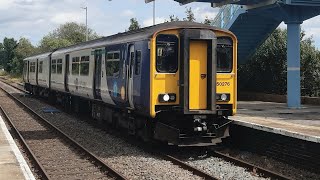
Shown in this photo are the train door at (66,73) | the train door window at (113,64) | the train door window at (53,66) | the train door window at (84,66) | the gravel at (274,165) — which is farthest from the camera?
the train door window at (53,66)

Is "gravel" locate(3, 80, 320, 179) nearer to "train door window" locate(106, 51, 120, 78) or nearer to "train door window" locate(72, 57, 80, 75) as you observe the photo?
"train door window" locate(106, 51, 120, 78)

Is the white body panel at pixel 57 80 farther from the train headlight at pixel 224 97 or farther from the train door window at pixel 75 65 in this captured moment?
the train headlight at pixel 224 97

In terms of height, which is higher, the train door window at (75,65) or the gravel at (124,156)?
the train door window at (75,65)

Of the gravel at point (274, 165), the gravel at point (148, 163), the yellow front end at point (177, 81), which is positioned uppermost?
the yellow front end at point (177, 81)

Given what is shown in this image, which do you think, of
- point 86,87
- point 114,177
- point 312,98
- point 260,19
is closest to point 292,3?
point 260,19

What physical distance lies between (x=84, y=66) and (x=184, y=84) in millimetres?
7045

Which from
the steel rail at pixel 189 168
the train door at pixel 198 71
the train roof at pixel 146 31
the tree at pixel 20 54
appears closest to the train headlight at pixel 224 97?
the train door at pixel 198 71

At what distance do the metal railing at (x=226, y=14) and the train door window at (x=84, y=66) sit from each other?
798 centimetres

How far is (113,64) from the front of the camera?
13.8 meters

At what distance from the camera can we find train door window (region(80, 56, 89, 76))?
16791 millimetres

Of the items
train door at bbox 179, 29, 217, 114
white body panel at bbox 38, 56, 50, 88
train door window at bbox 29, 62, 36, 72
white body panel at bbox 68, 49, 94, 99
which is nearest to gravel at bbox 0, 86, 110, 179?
white body panel at bbox 68, 49, 94, 99

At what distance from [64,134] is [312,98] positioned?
12.8 metres

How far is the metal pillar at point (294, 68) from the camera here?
65.3ft

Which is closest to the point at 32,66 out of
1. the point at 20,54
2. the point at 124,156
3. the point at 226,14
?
the point at 226,14
